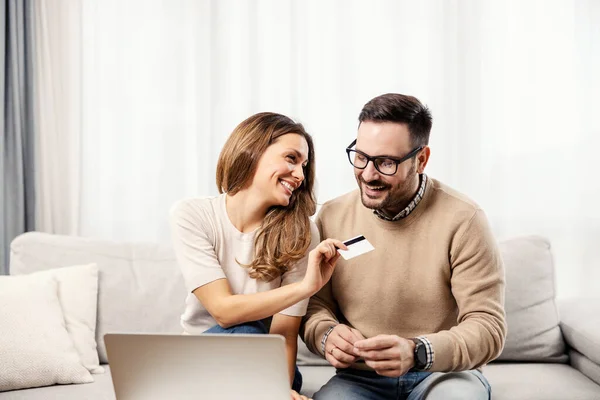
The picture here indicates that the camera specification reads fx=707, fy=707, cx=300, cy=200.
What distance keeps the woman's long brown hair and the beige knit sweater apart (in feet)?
0.56

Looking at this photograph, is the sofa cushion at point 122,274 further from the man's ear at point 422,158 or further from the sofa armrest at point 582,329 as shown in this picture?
the sofa armrest at point 582,329

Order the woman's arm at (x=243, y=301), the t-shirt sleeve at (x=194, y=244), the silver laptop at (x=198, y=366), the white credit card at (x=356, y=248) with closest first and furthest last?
the silver laptop at (x=198, y=366)
the white credit card at (x=356, y=248)
the woman's arm at (x=243, y=301)
the t-shirt sleeve at (x=194, y=244)

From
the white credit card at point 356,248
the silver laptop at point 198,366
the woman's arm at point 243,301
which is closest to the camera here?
the silver laptop at point 198,366

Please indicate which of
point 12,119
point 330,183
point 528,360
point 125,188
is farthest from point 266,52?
point 528,360

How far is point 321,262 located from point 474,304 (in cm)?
45

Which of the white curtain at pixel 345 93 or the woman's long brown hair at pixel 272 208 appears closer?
the woman's long brown hair at pixel 272 208

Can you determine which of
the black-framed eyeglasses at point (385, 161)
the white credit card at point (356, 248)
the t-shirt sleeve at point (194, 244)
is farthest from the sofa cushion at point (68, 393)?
the black-framed eyeglasses at point (385, 161)

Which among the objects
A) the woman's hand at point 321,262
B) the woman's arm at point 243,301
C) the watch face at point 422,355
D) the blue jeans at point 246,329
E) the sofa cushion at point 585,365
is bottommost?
the sofa cushion at point 585,365

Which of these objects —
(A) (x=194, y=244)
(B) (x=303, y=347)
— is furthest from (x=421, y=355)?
(B) (x=303, y=347)

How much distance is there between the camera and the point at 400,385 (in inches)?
77.2

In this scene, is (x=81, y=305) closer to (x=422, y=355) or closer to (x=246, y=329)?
(x=246, y=329)

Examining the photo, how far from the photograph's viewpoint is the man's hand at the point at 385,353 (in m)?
1.72

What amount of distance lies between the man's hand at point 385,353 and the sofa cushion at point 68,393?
33.5 inches

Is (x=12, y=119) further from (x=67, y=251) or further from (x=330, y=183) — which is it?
(x=330, y=183)
